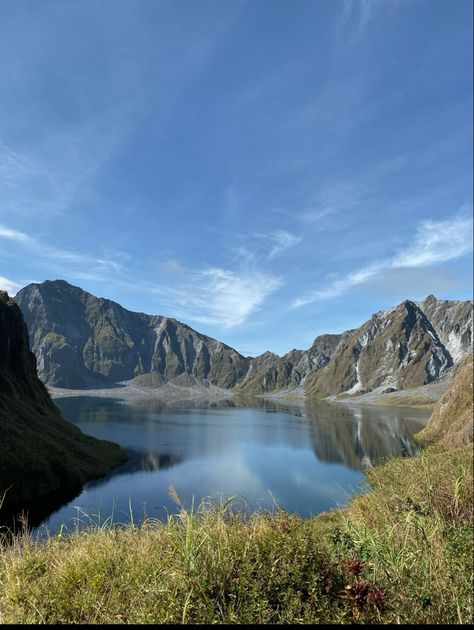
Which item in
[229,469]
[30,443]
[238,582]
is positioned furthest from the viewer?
[229,469]

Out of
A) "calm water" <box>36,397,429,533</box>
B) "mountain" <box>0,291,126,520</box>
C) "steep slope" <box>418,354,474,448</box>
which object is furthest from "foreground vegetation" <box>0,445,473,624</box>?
"steep slope" <box>418,354,474,448</box>

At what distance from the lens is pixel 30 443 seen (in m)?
51.2

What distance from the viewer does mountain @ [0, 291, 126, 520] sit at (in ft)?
143

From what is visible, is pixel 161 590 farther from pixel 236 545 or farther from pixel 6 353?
pixel 6 353

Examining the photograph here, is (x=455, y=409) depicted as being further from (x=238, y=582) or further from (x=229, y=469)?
(x=238, y=582)

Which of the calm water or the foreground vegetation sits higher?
the foreground vegetation

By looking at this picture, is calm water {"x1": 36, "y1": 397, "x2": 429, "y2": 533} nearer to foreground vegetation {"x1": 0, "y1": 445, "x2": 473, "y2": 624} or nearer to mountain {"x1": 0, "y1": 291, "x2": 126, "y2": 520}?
mountain {"x1": 0, "y1": 291, "x2": 126, "y2": 520}

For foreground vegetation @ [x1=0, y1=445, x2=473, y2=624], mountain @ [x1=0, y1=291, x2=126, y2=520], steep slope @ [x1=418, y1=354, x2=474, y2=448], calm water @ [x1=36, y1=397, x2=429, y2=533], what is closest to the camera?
foreground vegetation @ [x1=0, y1=445, x2=473, y2=624]

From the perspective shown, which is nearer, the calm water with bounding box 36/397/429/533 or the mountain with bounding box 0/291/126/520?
the calm water with bounding box 36/397/429/533

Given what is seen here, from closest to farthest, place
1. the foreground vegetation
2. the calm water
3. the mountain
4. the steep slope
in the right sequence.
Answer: the foreground vegetation < the calm water < the mountain < the steep slope

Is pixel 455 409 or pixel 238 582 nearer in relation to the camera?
pixel 238 582

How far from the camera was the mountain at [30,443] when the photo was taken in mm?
43594

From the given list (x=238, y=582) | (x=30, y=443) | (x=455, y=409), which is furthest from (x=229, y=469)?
(x=238, y=582)

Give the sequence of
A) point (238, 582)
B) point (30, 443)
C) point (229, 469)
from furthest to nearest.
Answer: point (229, 469), point (30, 443), point (238, 582)
